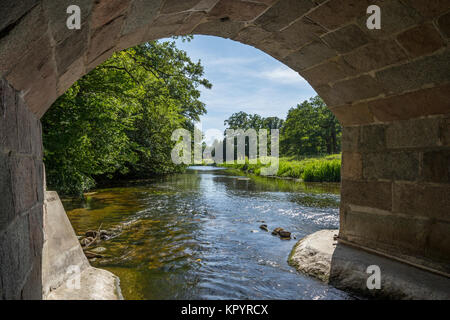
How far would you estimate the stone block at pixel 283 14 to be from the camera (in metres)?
2.21

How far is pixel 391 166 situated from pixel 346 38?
4.90ft

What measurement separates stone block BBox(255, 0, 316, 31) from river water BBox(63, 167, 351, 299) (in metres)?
2.71

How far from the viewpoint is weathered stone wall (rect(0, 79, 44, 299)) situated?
104 centimetres

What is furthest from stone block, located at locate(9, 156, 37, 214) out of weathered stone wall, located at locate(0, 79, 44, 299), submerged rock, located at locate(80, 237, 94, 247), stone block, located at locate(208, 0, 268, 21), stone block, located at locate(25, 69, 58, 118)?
submerged rock, located at locate(80, 237, 94, 247)

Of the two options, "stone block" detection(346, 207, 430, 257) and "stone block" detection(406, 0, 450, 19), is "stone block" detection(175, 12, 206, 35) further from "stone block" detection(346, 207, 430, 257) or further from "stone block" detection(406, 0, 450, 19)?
"stone block" detection(346, 207, 430, 257)

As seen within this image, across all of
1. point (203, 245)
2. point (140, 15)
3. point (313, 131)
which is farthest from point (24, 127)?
point (313, 131)

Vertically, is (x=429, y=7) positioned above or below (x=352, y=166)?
above

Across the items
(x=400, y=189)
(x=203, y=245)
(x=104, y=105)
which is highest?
(x=104, y=105)

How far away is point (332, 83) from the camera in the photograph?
3.14 meters

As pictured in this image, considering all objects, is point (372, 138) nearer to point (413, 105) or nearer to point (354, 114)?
point (354, 114)

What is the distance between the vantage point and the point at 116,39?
1.98 m
